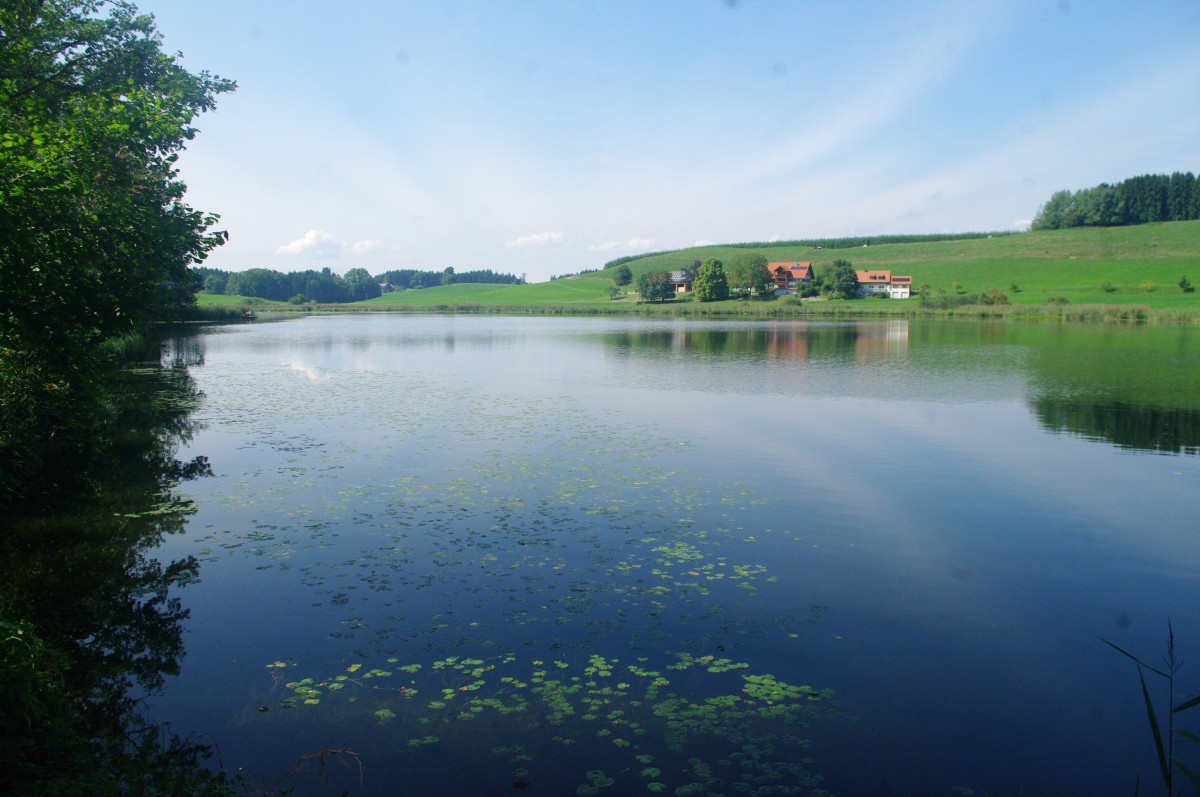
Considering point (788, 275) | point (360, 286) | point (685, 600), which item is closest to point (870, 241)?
point (788, 275)

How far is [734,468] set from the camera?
16.0 metres

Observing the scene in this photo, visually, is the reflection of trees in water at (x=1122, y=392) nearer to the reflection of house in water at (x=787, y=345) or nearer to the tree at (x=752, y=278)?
the reflection of house in water at (x=787, y=345)

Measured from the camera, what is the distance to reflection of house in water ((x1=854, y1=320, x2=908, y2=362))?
133ft

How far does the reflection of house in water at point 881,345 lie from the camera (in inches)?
1599

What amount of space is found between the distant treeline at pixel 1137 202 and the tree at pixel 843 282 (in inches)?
2038

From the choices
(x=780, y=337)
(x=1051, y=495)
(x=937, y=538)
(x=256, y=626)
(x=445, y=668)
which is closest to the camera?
(x=445, y=668)

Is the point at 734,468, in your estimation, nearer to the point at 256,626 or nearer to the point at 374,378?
the point at 256,626

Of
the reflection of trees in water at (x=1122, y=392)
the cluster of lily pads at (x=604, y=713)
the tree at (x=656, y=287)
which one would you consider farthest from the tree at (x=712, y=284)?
the cluster of lily pads at (x=604, y=713)

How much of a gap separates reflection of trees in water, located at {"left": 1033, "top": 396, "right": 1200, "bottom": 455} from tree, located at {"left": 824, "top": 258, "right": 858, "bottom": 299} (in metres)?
102

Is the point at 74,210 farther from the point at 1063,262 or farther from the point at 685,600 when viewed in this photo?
the point at 1063,262

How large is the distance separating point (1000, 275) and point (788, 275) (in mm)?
39231

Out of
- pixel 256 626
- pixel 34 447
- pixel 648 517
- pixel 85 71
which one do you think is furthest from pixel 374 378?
pixel 256 626

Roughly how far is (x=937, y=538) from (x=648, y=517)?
180 inches

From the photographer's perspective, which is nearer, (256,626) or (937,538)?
(256,626)
